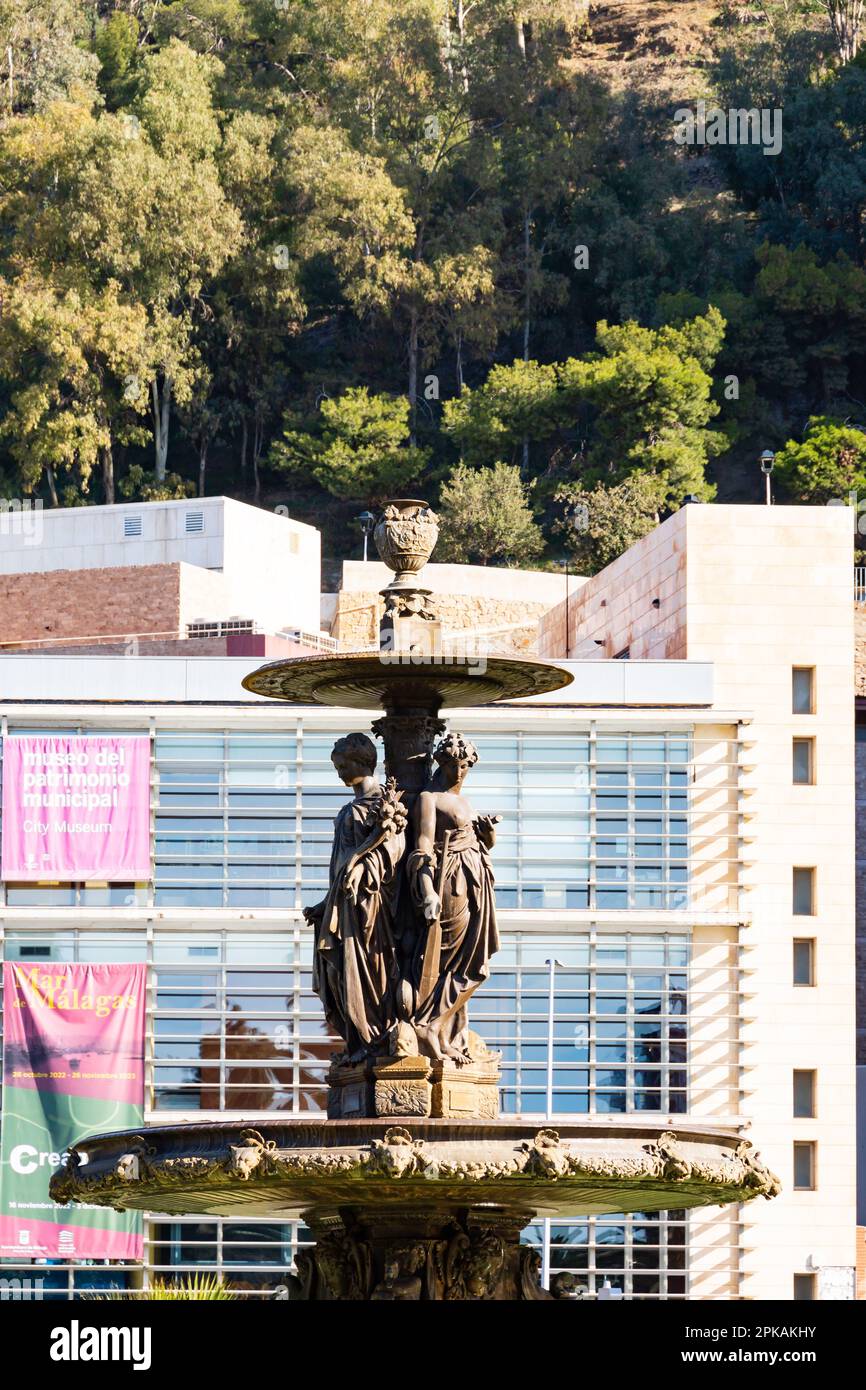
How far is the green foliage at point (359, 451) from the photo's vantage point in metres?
95.6

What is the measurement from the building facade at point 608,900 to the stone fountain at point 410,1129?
30471mm

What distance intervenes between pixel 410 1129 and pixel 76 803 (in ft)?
113

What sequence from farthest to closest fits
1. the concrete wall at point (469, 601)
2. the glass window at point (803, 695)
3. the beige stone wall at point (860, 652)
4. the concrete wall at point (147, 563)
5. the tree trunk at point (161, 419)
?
the tree trunk at point (161, 419)
the concrete wall at point (469, 601)
the beige stone wall at point (860, 652)
the concrete wall at point (147, 563)
the glass window at point (803, 695)

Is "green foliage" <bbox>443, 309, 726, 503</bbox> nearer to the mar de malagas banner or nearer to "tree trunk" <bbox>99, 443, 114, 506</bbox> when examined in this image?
"tree trunk" <bbox>99, 443, 114, 506</bbox>

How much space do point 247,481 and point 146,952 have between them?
2155 inches

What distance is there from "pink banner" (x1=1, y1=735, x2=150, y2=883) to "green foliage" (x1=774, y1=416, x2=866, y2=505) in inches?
1698

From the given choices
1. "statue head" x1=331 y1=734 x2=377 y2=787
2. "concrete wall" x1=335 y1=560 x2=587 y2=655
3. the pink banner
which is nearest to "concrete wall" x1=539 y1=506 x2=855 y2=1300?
the pink banner

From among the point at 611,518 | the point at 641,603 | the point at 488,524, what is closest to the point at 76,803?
the point at 641,603

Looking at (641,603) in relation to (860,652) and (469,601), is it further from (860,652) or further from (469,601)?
(469,601)

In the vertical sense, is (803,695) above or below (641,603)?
below

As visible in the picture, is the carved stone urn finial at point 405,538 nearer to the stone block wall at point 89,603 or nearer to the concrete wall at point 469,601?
the stone block wall at point 89,603

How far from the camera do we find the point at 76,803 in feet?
164

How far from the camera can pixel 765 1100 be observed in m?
49.6

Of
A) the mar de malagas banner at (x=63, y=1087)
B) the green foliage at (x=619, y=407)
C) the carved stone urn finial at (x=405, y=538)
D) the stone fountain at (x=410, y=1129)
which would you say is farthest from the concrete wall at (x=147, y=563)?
the stone fountain at (x=410, y=1129)
